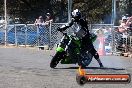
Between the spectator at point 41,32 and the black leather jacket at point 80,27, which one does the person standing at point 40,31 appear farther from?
the black leather jacket at point 80,27

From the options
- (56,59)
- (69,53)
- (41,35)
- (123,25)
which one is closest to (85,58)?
(69,53)

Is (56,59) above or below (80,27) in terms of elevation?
below

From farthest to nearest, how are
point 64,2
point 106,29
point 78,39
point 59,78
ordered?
point 64,2 < point 106,29 < point 78,39 < point 59,78

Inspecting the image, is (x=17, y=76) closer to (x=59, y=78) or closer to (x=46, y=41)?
(x=59, y=78)

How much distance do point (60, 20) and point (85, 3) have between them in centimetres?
609

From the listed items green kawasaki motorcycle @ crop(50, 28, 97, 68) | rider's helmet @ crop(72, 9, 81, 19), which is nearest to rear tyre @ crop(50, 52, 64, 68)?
green kawasaki motorcycle @ crop(50, 28, 97, 68)

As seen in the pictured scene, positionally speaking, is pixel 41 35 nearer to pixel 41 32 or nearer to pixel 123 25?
pixel 41 32

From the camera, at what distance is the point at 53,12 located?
42.9 meters

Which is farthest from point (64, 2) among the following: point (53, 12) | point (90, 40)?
point (90, 40)

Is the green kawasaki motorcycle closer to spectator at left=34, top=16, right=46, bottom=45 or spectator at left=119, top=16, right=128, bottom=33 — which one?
spectator at left=119, top=16, right=128, bottom=33

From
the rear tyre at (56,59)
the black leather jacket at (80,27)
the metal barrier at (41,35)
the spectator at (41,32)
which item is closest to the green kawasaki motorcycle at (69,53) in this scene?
the rear tyre at (56,59)

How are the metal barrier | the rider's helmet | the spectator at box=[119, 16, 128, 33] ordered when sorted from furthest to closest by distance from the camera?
the metal barrier, the spectator at box=[119, 16, 128, 33], the rider's helmet

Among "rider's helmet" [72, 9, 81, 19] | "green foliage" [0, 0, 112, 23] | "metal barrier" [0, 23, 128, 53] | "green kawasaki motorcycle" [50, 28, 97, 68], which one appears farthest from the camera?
"green foliage" [0, 0, 112, 23]

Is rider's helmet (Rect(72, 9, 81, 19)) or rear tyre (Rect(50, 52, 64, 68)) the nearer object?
rider's helmet (Rect(72, 9, 81, 19))
